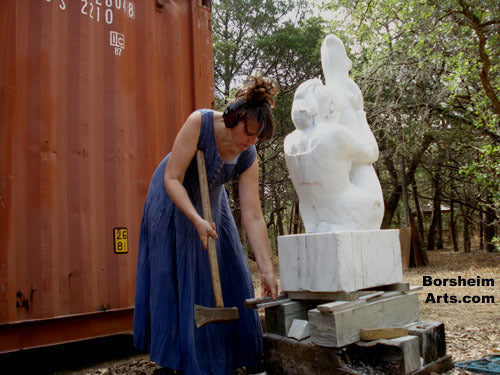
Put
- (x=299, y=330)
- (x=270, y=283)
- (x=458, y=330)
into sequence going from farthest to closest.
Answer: (x=458, y=330) → (x=270, y=283) → (x=299, y=330)

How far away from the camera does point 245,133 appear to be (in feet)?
6.67

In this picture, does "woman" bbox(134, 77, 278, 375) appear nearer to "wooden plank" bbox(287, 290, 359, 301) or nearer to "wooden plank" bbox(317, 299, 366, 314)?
"wooden plank" bbox(287, 290, 359, 301)

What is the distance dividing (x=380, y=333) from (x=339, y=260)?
40 centimetres

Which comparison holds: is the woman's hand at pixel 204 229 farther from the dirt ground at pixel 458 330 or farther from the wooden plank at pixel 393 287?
the dirt ground at pixel 458 330

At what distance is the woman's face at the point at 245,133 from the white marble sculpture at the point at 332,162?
0.43 meters

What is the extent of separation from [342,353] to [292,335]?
10.9 inches

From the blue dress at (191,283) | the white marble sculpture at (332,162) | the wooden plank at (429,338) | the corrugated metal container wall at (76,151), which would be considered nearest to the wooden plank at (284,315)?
the blue dress at (191,283)

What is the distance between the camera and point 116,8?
3254 millimetres

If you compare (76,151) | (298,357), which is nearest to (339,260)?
(298,357)

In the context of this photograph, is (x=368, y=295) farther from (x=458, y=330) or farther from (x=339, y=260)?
(x=458, y=330)

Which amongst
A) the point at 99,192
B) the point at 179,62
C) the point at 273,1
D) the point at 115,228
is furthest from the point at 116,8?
the point at 273,1

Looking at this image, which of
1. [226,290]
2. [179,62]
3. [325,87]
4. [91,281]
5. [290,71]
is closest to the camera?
[226,290]

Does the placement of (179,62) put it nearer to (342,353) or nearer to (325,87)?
(325,87)

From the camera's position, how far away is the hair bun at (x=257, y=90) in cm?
199
